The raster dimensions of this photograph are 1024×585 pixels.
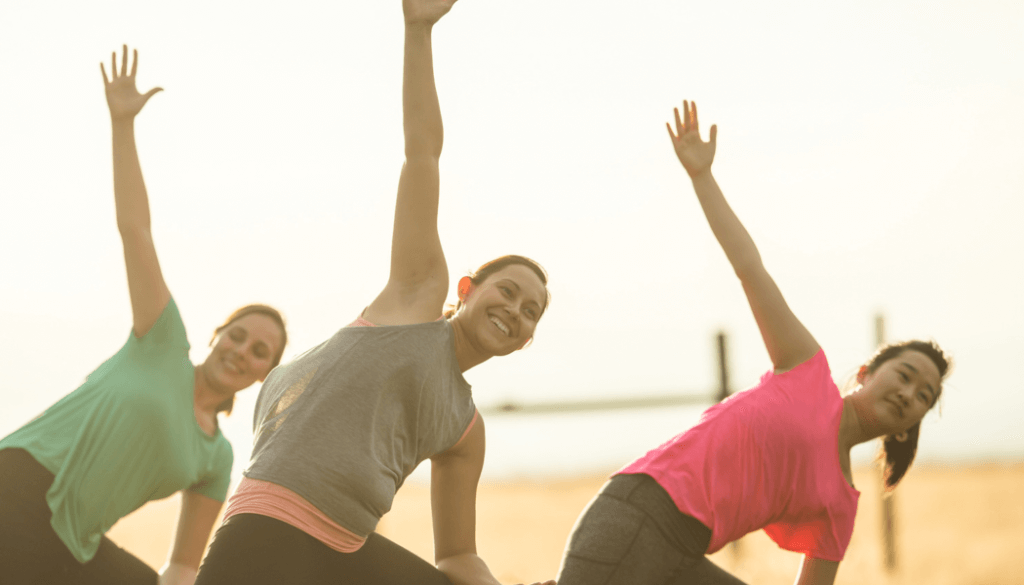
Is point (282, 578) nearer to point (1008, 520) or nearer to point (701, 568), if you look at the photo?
point (701, 568)

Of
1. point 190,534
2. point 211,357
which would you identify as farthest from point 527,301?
point 190,534

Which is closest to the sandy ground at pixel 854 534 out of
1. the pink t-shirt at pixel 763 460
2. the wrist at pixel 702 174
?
the pink t-shirt at pixel 763 460

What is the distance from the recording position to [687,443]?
2293 millimetres

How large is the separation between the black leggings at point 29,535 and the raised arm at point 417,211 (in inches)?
46.8

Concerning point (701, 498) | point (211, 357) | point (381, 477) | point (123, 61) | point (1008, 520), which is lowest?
point (1008, 520)

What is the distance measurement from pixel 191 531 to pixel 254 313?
70 centimetres

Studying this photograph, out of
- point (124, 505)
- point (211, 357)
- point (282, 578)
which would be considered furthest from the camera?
point (211, 357)

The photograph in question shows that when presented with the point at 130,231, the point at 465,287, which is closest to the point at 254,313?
the point at 130,231

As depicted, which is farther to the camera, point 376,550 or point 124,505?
point 124,505

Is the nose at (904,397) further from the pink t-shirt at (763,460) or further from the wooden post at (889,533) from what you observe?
the wooden post at (889,533)

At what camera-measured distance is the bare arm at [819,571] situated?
2473 mm

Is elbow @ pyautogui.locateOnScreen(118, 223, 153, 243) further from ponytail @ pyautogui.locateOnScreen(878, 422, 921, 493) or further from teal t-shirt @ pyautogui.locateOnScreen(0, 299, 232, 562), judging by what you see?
ponytail @ pyautogui.locateOnScreen(878, 422, 921, 493)

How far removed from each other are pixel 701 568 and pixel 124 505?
1.57 m

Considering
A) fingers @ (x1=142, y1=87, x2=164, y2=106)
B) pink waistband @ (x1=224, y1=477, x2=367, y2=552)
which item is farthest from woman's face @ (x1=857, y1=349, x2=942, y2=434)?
fingers @ (x1=142, y1=87, x2=164, y2=106)
